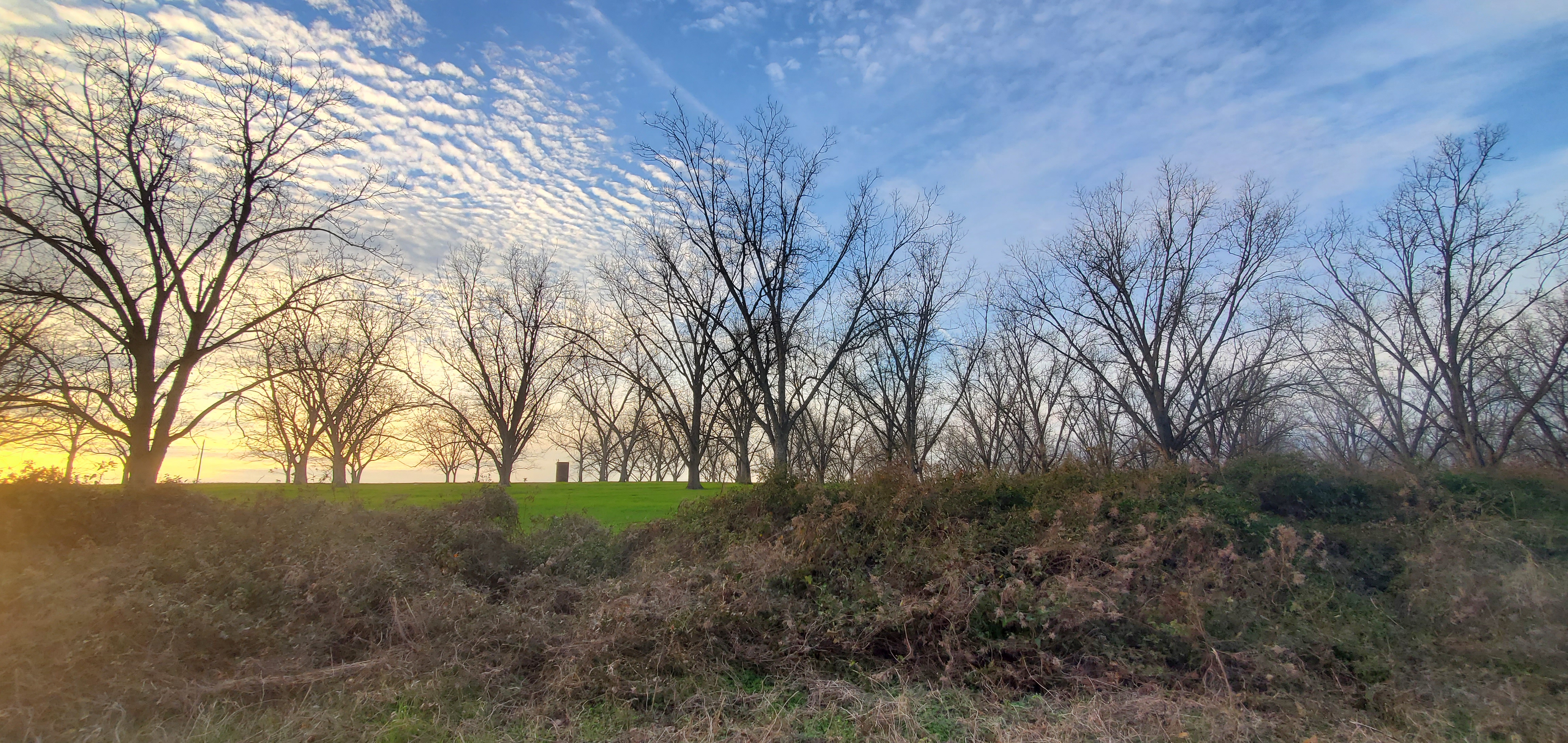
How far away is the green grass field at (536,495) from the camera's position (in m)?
12.6

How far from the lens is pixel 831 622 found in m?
7.10

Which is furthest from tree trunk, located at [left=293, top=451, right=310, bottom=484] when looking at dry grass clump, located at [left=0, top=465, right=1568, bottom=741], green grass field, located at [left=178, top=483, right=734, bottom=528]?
dry grass clump, located at [left=0, top=465, right=1568, bottom=741]

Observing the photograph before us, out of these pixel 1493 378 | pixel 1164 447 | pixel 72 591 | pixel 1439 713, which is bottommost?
pixel 1439 713

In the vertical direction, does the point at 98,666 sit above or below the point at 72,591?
below

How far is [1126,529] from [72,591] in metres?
11.9

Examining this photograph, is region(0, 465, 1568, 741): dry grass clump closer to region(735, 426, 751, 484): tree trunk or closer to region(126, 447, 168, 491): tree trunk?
region(126, 447, 168, 491): tree trunk

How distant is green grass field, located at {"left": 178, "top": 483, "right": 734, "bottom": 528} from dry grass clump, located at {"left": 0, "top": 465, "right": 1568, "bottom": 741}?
2.50 meters

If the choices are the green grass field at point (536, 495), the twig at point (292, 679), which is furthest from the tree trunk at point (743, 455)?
the twig at point (292, 679)

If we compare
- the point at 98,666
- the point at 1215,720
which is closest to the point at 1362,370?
the point at 1215,720

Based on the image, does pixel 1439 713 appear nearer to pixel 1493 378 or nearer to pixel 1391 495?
pixel 1391 495

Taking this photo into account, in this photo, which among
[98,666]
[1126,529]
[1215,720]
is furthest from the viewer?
[1126,529]

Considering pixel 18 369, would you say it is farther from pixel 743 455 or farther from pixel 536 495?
pixel 743 455

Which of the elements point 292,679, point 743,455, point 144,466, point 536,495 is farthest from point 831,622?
point 743,455

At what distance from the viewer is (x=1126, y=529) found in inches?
345
